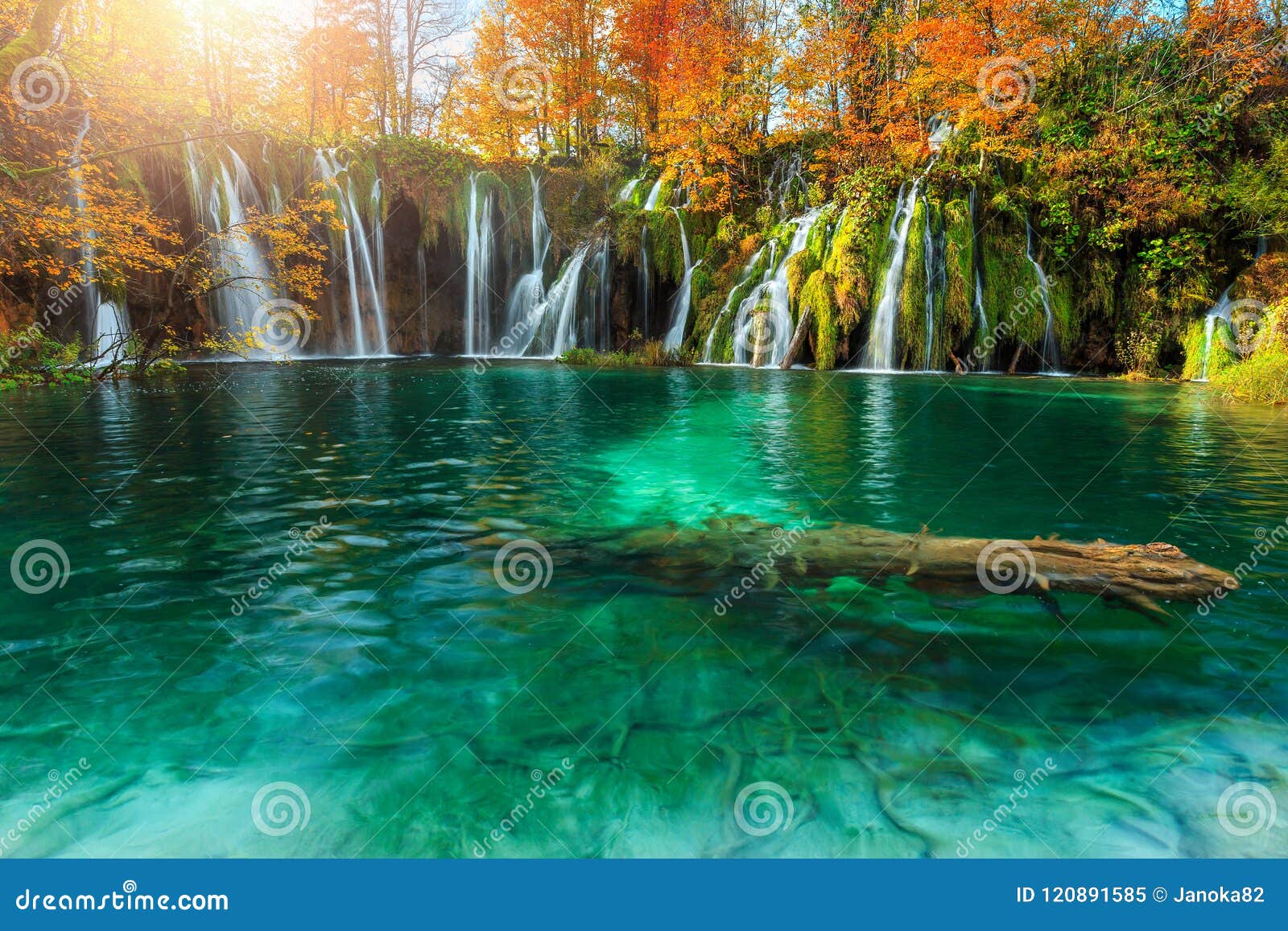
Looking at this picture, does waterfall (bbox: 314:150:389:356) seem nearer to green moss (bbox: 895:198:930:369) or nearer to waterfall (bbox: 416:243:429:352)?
waterfall (bbox: 416:243:429:352)

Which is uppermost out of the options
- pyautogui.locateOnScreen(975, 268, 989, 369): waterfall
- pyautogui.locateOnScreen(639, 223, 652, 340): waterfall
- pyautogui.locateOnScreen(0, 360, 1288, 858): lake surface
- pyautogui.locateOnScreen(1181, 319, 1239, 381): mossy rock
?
pyautogui.locateOnScreen(639, 223, 652, 340): waterfall

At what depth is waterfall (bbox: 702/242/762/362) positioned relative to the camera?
2175 centimetres

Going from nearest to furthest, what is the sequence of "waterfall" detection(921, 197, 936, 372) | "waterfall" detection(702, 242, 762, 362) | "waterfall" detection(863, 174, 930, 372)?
"waterfall" detection(921, 197, 936, 372) < "waterfall" detection(863, 174, 930, 372) < "waterfall" detection(702, 242, 762, 362)

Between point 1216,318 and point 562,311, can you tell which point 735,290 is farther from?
point 1216,318

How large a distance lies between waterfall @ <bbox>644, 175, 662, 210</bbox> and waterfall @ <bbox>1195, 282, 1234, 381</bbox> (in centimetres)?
1908

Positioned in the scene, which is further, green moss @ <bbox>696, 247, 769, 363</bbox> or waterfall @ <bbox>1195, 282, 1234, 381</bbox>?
green moss @ <bbox>696, 247, 769, 363</bbox>

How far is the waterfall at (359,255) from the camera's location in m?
25.0

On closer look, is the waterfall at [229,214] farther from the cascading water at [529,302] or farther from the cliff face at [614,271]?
the cascading water at [529,302]

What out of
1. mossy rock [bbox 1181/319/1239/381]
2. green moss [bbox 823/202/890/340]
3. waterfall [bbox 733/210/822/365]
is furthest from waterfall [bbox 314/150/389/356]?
mossy rock [bbox 1181/319/1239/381]

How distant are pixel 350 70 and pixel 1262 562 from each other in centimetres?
4134


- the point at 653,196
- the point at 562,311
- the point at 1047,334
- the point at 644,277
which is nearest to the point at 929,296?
the point at 1047,334

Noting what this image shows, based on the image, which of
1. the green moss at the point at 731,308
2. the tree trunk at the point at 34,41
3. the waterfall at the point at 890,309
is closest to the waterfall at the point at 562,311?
the green moss at the point at 731,308

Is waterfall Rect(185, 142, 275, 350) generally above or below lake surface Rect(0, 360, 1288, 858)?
above

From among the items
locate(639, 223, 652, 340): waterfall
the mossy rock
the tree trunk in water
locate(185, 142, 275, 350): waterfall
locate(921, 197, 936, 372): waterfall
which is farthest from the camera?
locate(639, 223, 652, 340): waterfall
